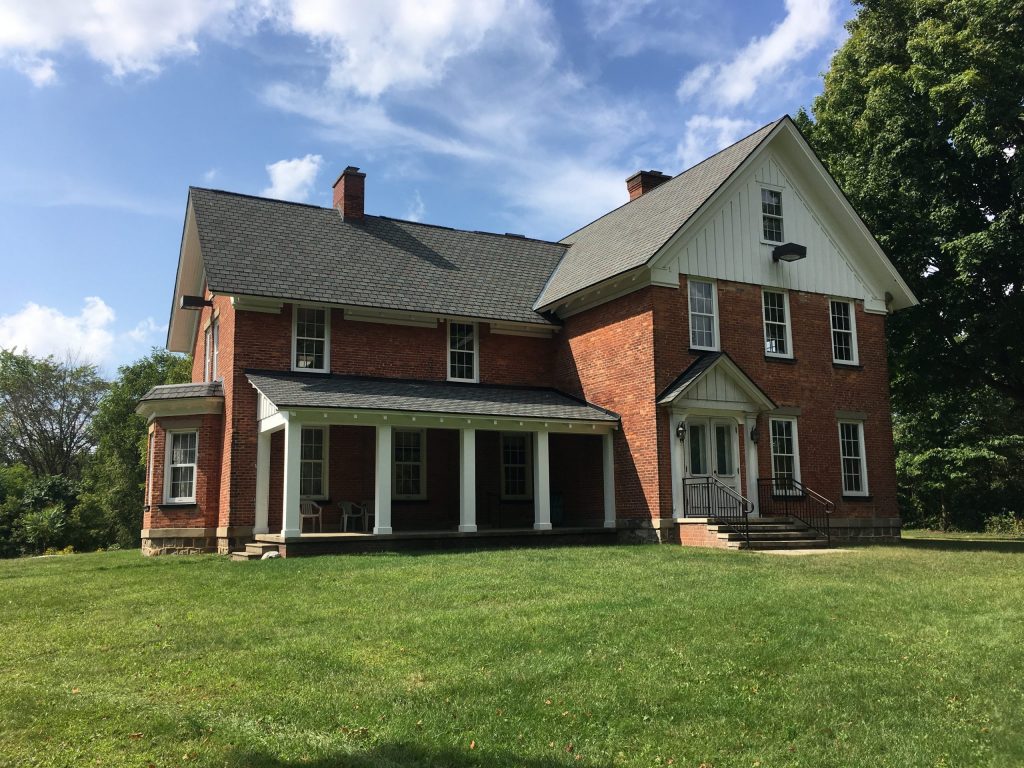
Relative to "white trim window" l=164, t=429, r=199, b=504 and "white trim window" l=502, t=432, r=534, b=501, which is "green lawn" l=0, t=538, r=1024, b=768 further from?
"white trim window" l=502, t=432, r=534, b=501

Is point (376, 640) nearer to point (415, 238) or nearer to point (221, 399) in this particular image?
point (221, 399)

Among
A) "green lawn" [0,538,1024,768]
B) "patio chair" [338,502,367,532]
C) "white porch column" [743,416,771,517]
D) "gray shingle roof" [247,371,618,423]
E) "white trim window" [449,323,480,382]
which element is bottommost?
"green lawn" [0,538,1024,768]

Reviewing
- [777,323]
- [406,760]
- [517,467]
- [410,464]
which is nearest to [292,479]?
[410,464]

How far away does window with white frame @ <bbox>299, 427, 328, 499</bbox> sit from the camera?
18.9 metres

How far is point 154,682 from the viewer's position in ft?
22.7

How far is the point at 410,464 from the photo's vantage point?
20.2 meters

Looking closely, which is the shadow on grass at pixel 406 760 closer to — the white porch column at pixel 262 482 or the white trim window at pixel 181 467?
the white porch column at pixel 262 482

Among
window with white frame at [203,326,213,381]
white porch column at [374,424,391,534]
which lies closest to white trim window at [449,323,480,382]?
white porch column at [374,424,391,534]

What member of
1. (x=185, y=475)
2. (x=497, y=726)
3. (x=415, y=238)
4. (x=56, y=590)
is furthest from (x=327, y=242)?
(x=497, y=726)

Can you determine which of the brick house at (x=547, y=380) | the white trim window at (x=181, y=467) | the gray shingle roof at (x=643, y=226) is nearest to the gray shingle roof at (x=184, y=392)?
the brick house at (x=547, y=380)

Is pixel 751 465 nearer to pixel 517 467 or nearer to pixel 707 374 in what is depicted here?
pixel 707 374

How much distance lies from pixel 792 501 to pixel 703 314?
189 inches

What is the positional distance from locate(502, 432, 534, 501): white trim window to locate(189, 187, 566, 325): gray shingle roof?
3.04 m

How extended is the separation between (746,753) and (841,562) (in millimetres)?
8643
